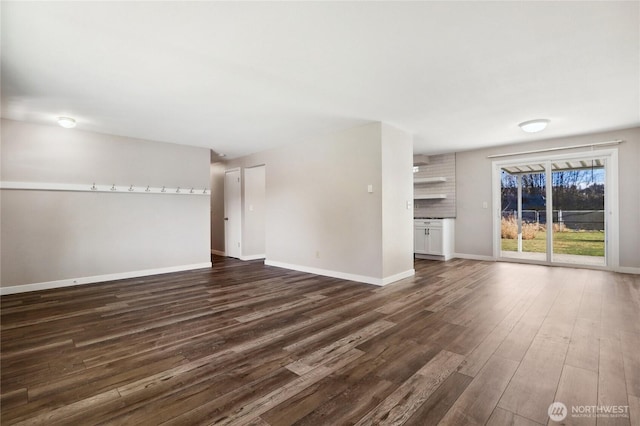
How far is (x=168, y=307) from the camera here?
134 inches

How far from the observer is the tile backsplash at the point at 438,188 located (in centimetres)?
697

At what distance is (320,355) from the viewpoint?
2.22m

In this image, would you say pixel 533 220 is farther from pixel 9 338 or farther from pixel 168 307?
pixel 9 338

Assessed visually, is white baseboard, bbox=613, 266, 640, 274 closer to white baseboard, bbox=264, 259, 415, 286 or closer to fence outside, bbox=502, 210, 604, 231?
fence outside, bbox=502, 210, 604, 231

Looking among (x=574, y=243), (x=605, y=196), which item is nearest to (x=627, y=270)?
(x=574, y=243)

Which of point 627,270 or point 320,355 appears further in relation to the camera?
point 627,270

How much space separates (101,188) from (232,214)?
287 cm

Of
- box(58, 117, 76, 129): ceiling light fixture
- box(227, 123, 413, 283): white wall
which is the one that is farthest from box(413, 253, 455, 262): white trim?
box(58, 117, 76, 129): ceiling light fixture

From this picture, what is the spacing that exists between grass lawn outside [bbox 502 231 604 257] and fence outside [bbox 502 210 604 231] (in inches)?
4.5

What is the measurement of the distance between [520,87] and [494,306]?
2.47 metres

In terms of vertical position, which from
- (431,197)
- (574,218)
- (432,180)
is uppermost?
(432,180)

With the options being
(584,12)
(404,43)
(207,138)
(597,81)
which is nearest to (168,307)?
(207,138)

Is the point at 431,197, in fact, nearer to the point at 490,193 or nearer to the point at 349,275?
the point at 490,193

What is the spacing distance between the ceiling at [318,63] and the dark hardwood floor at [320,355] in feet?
8.06
